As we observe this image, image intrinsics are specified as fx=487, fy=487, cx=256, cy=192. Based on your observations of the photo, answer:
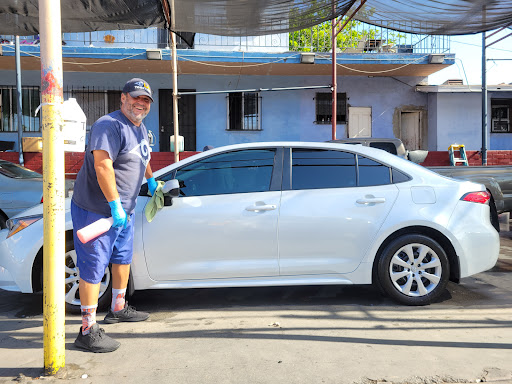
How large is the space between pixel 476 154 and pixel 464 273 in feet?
40.8

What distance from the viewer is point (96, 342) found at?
11.3 feet

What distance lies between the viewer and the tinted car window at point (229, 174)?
4.48 metres

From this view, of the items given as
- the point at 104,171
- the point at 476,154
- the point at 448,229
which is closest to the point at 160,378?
the point at 104,171

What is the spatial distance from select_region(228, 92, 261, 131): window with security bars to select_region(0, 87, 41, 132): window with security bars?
20.1 feet

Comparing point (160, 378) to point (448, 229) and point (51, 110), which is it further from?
point (448, 229)

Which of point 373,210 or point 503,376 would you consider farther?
point 373,210

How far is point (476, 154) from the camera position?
51.2 ft

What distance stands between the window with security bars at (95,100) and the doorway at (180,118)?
→ 144 centimetres

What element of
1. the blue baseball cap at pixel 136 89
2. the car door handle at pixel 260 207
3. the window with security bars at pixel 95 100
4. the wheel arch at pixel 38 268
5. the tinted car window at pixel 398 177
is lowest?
the wheel arch at pixel 38 268

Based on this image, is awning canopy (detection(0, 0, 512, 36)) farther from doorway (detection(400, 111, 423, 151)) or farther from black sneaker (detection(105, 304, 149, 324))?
doorway (detection(400, 111, 423, 151))

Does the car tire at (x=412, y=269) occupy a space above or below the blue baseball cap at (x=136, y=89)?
below

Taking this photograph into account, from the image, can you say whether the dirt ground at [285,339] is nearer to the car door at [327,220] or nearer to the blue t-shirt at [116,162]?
the car door at [327,220]

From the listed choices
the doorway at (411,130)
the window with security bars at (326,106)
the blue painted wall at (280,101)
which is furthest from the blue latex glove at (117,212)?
the doorway at (411,130)

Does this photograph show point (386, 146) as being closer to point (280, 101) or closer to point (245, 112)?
point (280, 101)
